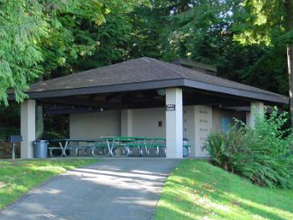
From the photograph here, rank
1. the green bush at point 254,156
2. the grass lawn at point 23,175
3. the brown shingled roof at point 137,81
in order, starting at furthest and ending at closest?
the brown shingled roof at point 137,81, the green bush at point 254,156, the grass lawn at point 23,175

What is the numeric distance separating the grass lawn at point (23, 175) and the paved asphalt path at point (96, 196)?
23 cm

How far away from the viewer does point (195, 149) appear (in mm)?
21500

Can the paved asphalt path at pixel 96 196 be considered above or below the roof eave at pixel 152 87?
below

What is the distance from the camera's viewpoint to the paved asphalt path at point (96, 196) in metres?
8.27

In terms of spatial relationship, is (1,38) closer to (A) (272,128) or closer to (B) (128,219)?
(B) (128,219)

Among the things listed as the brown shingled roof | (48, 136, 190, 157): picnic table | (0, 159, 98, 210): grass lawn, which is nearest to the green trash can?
(48, 136, 190, 157): picnic table

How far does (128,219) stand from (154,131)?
14129mm

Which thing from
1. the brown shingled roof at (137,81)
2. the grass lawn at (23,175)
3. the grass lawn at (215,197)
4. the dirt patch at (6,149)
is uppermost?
the brown shingled roof at (137,81)

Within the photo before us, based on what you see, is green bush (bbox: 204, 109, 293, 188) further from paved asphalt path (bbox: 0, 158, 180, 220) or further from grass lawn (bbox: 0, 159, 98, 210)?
grass lawn (bbox: 0, 159, 98, 210)

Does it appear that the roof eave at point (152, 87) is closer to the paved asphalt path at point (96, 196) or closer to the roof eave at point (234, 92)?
the roof eave at point (234, 92)

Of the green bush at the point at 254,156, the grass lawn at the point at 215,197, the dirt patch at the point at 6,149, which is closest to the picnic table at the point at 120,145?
the green bush at the point at 254,156

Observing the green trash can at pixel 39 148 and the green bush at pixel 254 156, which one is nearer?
the green bush at pixel 254 156

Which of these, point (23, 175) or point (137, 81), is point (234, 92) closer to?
point (137, 81)

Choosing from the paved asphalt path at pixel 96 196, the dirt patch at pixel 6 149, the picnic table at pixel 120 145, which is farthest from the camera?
the dirt patch at pixel 6 149
